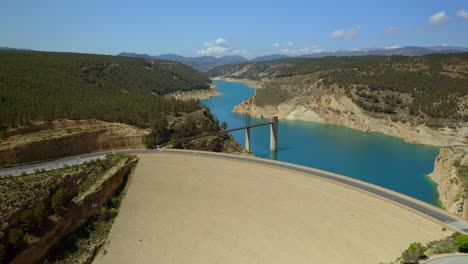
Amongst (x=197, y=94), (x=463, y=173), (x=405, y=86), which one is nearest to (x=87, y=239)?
(x=463, y=173)

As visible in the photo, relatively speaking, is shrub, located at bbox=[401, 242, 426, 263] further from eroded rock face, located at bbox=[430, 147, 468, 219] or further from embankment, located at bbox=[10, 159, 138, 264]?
embankment, located at bbox=[10, 159, 138, 264]

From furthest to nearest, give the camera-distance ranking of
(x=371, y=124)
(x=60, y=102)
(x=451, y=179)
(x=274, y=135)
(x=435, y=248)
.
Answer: (x=371, y=124)
(x=274, y=135)
(x=60, y=102)
(x=451, y=179)
(x=435, y=248)

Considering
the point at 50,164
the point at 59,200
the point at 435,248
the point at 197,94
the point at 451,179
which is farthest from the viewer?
the point at 197,94

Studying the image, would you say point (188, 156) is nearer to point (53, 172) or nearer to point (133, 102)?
point (53, 172)

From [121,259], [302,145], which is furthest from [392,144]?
[121,259]

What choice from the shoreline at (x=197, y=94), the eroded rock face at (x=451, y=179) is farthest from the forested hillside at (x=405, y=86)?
the shoreline at (x=197, y=94)

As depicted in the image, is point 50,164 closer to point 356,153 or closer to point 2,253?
point 2,253

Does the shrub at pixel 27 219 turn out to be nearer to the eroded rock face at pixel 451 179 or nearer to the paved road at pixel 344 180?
the paved road at pixel 344 180
